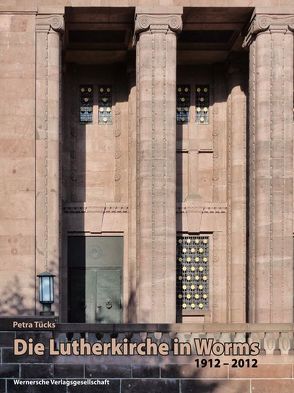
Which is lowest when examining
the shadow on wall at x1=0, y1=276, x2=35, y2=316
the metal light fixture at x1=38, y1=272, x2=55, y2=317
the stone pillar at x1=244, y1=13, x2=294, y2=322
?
the shadow on wall at x1=0, y1=276, x2=35, y2=316

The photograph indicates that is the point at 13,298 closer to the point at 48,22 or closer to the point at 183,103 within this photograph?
the point at 48,22

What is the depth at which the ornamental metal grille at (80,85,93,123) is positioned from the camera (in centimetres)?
2802

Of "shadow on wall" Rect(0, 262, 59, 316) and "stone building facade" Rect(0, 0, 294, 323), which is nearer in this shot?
"shadow on wall" Rect(0, 262, 59, 316)

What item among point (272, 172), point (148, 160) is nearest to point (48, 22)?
point (148, 160)

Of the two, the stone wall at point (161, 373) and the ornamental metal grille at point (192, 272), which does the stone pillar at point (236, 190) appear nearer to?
the ornamental metal grille at point (192, 272)

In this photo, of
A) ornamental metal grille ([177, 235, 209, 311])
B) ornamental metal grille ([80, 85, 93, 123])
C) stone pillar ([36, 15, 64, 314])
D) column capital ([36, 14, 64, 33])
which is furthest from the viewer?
ornamental metal grille ([80, 85, 93, 123])

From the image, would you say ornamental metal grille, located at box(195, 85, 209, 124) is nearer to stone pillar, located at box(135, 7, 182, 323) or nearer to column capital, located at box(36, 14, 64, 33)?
stone pillar, located at box(135, 7, 182, 323)

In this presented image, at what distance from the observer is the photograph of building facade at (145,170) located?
23094 millimetres

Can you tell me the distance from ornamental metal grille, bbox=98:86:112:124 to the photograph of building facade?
5.4 inches

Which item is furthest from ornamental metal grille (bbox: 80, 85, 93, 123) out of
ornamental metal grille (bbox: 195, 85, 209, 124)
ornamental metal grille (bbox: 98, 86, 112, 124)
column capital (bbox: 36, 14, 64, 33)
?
column capital (bbox: 36, 14, 64, 33)

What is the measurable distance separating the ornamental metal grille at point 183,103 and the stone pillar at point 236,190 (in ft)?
5.91

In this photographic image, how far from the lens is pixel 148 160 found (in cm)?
2356

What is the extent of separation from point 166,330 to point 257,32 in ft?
37.7

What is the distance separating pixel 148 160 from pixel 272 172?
4.45m
